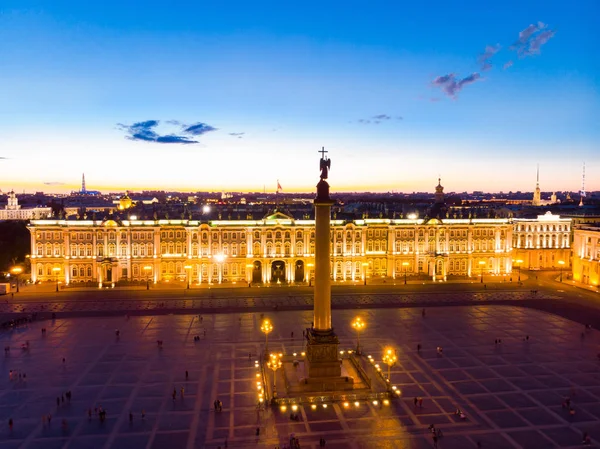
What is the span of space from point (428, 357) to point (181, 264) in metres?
50.5

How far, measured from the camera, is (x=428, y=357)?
4784cm

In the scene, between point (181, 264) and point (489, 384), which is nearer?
point (489, 384)

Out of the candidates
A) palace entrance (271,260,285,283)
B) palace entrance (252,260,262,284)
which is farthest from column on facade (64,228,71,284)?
palace entrance (271,260,285,283)

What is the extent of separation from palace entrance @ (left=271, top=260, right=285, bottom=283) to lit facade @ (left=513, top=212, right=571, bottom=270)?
157ft

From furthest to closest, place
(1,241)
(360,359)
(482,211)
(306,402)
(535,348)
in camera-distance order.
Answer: (1,241) → (482,211) → (535,348) → (360,359) → (306,402)

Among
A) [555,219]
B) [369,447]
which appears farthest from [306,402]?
[555,219]

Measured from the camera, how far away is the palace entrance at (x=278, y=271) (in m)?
87.4

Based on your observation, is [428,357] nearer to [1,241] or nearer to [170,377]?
[170,377]

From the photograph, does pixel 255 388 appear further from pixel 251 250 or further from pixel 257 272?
pixel 257 272

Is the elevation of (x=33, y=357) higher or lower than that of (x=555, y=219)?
lower

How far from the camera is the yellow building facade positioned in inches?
3332

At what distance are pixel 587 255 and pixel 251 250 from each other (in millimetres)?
→ 56317

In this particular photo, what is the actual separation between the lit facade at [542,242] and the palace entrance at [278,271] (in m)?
47.9

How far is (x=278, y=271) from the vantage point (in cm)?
8806
